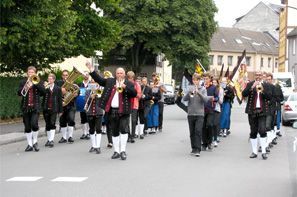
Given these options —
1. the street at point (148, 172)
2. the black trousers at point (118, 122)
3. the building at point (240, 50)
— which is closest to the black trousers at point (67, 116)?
the street at point (148, 172)

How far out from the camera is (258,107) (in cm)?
970

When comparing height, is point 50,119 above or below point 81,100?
below

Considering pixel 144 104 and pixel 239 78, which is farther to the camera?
pixel 239 78

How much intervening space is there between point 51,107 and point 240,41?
249 feet

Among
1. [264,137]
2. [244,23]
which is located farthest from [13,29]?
[244,23]

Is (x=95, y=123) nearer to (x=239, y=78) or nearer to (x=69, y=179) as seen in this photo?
(x=69, y=179)

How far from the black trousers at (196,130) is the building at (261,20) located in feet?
276

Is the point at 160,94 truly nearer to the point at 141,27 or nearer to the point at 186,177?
the point at 186,177

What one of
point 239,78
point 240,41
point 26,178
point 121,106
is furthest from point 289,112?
point 240,41

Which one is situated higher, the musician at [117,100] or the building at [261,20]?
the building at [261,20]

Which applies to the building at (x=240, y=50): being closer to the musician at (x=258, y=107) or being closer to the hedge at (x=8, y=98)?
the hedge at (x=8, y=98)

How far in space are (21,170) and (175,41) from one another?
32241mm

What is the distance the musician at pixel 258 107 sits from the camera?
31.6 feet

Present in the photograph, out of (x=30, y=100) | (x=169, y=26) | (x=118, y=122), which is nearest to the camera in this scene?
(x=118, y=122)
